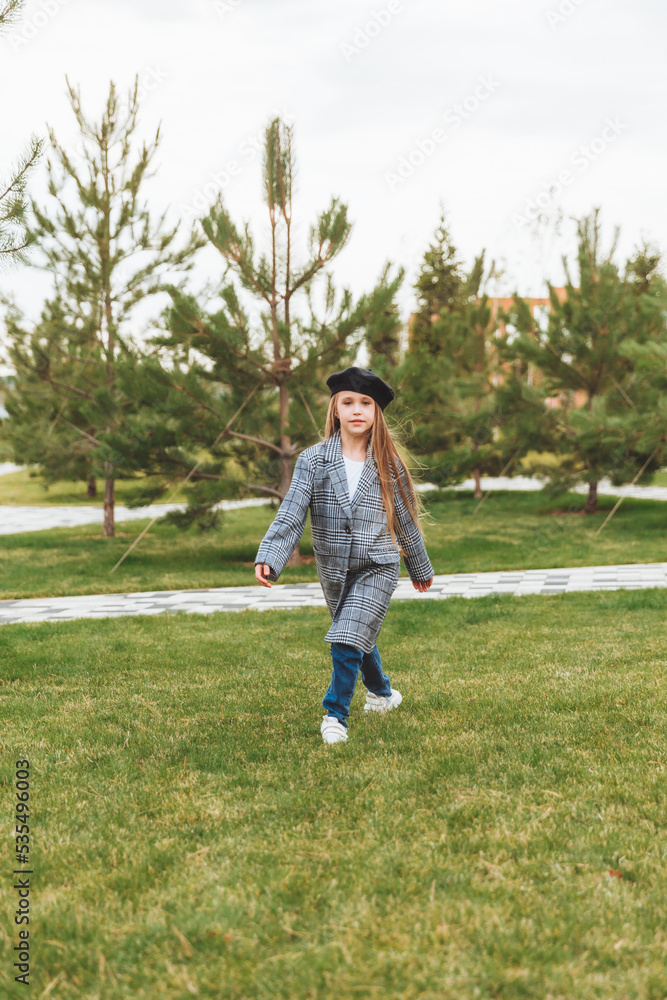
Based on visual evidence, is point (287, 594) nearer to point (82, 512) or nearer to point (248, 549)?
point (248, 549)

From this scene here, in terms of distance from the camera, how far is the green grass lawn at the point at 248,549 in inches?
400

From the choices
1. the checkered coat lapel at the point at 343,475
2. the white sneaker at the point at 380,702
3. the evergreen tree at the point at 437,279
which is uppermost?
the evergreen tree at the point at 437,279

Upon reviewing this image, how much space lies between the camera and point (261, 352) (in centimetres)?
1085

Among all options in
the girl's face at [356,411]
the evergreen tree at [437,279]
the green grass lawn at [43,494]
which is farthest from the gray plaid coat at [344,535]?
the evergreen tree at [437,279]

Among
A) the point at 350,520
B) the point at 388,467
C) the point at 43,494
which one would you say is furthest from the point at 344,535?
the point at 43,494

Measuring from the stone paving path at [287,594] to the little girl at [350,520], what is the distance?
148 inches

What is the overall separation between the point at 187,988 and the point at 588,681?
3308 mm

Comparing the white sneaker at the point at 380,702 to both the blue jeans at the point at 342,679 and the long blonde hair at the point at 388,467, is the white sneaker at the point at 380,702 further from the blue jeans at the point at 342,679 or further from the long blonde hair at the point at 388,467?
the long blonde hair at the point at 388,467

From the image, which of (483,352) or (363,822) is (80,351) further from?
(363,822)

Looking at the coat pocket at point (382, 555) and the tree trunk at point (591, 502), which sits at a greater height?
the coat pocket at point (382, 555)

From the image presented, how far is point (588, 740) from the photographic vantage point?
3848 mm

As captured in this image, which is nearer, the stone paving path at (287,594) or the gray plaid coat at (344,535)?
the gray plaid coat at (344,535)

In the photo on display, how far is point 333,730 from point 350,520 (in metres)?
0.97

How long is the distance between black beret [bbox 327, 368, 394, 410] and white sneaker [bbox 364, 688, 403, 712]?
1.50 meters
